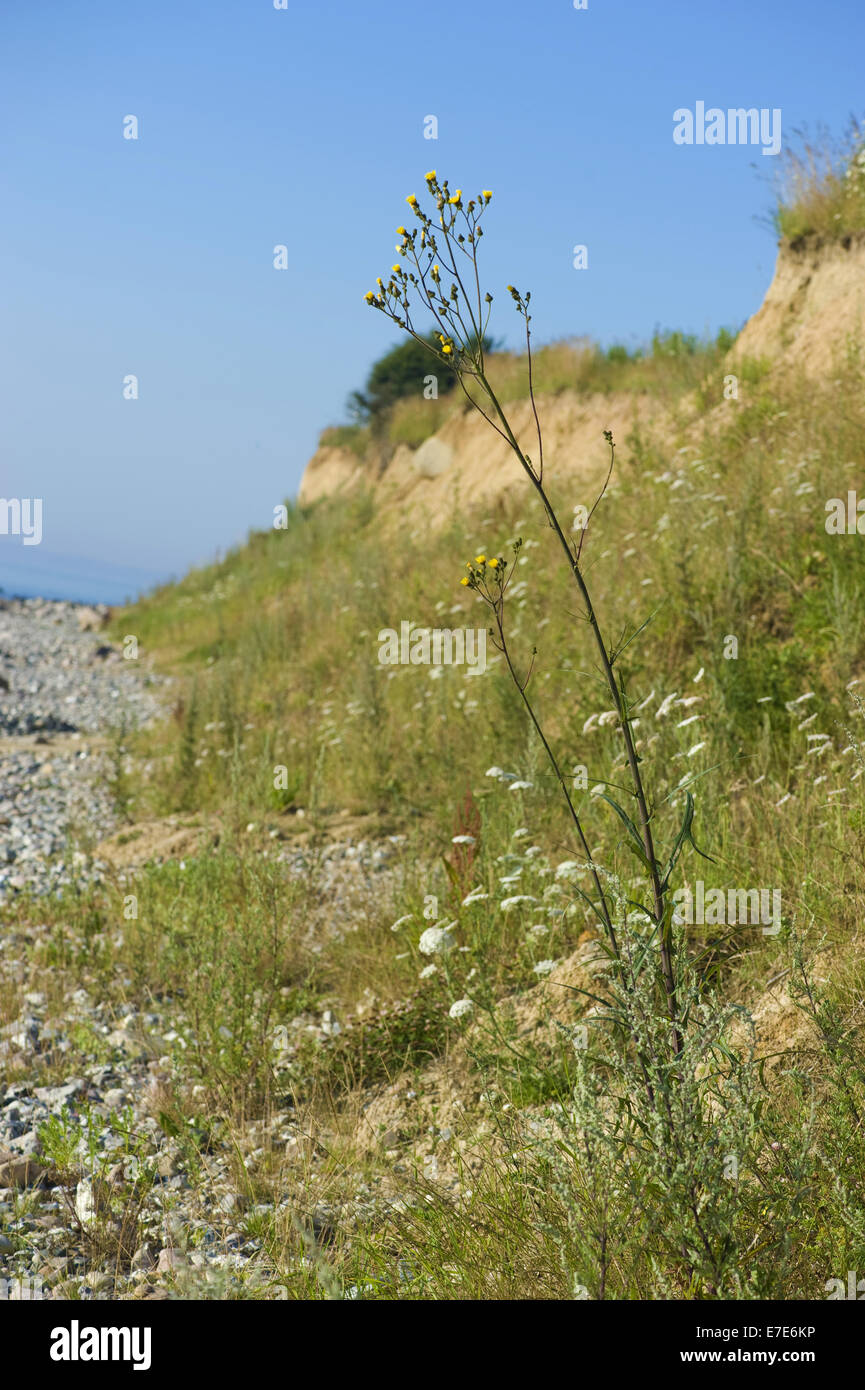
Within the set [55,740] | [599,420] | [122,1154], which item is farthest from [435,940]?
[599,420]

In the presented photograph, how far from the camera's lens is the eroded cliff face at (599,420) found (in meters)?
10.9

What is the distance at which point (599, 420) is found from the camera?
49.0 ft

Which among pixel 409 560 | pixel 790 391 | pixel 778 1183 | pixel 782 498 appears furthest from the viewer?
pixel 409 560

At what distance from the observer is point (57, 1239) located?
2.95m

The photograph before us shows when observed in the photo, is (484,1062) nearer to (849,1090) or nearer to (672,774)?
(849,1090)

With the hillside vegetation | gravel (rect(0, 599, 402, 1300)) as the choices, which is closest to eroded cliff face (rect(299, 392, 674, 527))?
the hillside vegetation

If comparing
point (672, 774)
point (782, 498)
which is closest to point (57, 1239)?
point (672, 774)

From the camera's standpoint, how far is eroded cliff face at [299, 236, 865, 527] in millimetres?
10906

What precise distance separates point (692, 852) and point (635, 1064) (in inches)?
86.3

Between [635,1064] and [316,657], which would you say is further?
[316,657]

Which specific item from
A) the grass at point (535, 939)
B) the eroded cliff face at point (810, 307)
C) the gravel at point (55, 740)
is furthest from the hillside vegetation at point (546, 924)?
the eroded cliff face at point (810, 307)

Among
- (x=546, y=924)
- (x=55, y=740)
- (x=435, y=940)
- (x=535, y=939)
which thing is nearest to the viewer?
(x=435, y=940)

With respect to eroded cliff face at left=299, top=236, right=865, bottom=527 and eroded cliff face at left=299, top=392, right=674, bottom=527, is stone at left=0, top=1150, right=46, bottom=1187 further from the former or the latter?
eroded cliff face at left=299, top=392, right=674, bottom=527

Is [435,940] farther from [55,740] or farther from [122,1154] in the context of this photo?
[55,740]
